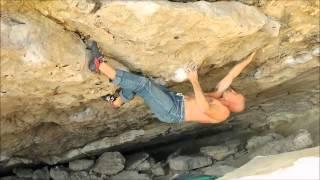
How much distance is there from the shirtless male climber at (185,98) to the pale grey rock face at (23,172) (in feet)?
4.90

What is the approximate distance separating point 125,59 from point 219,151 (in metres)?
1.75

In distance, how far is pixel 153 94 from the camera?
14.2ft

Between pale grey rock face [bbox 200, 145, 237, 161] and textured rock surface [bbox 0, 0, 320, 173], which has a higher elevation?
textured rock surface [bbox 0, 0, 320, 173]

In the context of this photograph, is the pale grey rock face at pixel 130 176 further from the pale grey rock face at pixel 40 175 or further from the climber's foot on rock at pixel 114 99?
the climber's foot on rock at pixel 114 99

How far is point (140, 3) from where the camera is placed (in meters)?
3.65

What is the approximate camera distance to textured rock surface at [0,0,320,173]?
12.3 ft

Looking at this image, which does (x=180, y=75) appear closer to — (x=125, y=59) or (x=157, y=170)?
(x=125, y=59)

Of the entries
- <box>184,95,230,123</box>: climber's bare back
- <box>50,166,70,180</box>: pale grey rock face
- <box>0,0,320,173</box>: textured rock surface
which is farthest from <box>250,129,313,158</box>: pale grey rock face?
<box>50,166,70,180</box>: pale grey rock face

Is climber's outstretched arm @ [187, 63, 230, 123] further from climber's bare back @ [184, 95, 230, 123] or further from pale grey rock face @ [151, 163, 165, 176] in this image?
pale grey rock face @ [151, 163, 165, 176]

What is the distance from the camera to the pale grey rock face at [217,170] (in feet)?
16.8

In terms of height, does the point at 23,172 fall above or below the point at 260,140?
below

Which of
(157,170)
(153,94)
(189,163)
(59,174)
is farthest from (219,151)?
(59,174)

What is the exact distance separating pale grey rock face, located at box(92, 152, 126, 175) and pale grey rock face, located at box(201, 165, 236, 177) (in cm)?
82

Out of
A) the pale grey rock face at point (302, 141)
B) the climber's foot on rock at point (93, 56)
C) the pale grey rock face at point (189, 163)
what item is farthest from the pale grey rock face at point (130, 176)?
the climber's foot on rock at point (93, 56)
